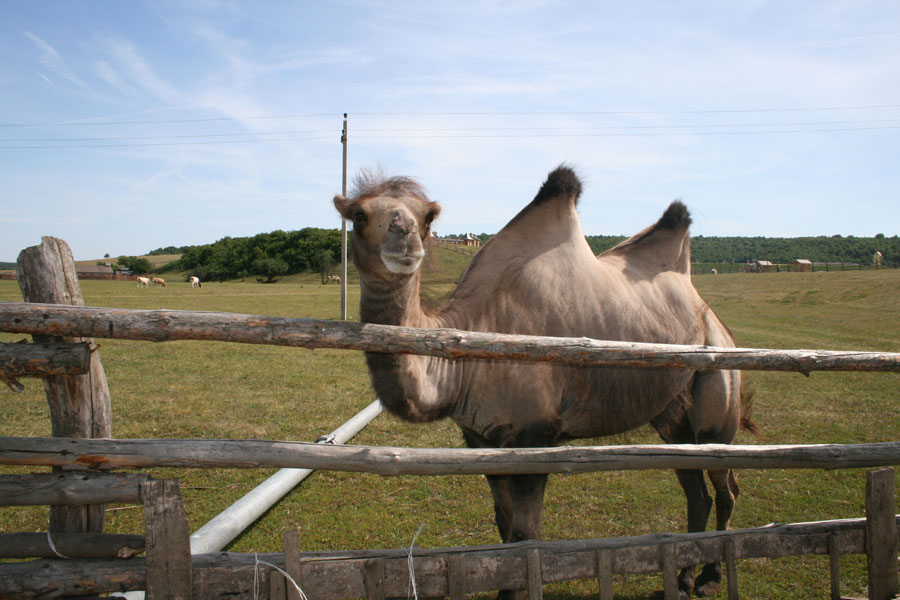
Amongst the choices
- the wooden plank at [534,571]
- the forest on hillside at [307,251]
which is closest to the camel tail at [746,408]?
the wooden plank at [534,571]

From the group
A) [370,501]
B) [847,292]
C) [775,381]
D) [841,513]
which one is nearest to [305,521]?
[370,501]

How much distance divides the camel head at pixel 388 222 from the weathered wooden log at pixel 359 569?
57.9 inches

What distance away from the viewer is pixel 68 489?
9.00 feet

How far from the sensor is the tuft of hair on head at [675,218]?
541cm

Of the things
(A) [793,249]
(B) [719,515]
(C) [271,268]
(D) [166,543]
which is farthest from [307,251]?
(A) [793,249]

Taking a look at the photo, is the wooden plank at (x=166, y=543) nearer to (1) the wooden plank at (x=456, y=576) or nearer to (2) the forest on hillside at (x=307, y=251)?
(1) the wooden plank at (x=456, y=576)

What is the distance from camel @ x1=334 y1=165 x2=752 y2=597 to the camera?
3461 millimetres

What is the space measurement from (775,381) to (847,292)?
21945 mm

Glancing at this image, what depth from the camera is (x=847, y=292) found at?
2889 cm

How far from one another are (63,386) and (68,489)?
500 millimetres

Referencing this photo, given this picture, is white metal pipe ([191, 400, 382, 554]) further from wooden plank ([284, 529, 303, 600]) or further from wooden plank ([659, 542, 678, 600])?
wooden plank ([659, 542, 678, 600])

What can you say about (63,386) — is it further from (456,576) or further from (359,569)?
(456,576)

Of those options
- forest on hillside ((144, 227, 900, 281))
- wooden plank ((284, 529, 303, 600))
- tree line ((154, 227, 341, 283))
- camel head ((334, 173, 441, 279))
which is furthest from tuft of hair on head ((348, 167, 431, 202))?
forest on hillside ((144, 227, 900, 281))

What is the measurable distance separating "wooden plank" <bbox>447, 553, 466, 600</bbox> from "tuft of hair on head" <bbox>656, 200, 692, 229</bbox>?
376 cm
